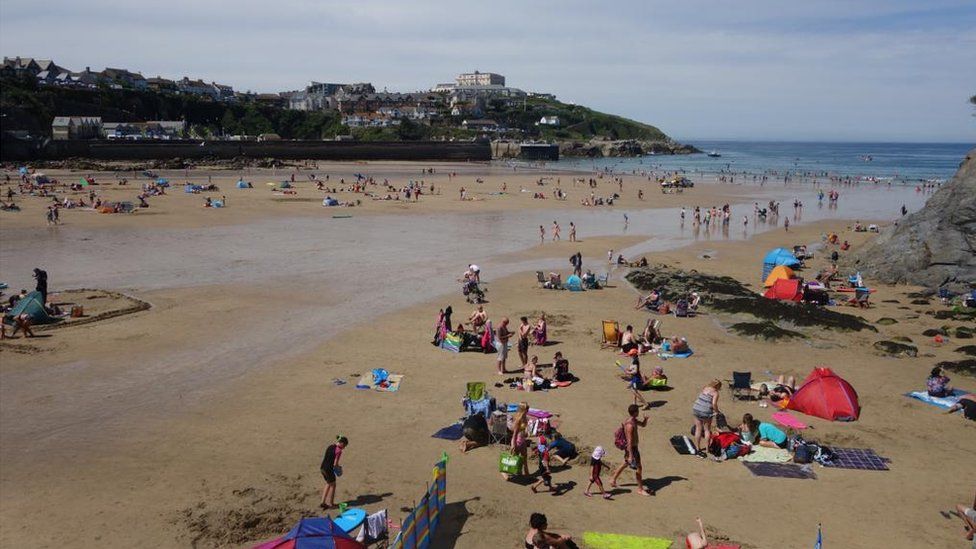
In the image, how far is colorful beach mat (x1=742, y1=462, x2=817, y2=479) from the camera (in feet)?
35.0

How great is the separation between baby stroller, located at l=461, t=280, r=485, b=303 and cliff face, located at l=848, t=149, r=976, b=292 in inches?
654

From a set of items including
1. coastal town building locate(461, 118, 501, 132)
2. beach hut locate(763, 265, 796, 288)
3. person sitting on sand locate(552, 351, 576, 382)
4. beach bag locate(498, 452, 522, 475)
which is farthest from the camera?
coastal town building locate(461, 118, 501, 132)

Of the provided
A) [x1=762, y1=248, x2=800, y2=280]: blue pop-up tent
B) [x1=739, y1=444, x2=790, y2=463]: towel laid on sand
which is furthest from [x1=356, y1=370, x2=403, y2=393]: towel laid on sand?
[x1=762, y1=248, x2=800, y2=280]: blue pop-up tent

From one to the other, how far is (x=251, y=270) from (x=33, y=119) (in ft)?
320

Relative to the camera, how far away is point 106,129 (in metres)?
113

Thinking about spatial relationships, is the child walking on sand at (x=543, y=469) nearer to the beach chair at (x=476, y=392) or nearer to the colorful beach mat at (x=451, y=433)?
the colorful beach mat at (x=451, y=433)

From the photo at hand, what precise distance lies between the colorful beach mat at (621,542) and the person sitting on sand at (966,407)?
8.37 meters

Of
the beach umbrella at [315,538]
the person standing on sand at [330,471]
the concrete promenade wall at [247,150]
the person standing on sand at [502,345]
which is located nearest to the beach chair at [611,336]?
the person standing on sand at [502,345]

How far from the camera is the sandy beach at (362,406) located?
9.38 meters

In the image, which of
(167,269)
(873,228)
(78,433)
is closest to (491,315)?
(78,433)

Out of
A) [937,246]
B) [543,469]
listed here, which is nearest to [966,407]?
[543,469]

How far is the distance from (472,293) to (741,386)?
1004 centimetres

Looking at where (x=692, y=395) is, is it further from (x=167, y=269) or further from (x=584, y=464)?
(x=167, y=269)

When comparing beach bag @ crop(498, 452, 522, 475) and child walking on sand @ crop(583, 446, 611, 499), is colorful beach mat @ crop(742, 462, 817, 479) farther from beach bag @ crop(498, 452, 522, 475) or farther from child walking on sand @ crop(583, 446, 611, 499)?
beach bag @ crop(498, 452, 522, 475)
